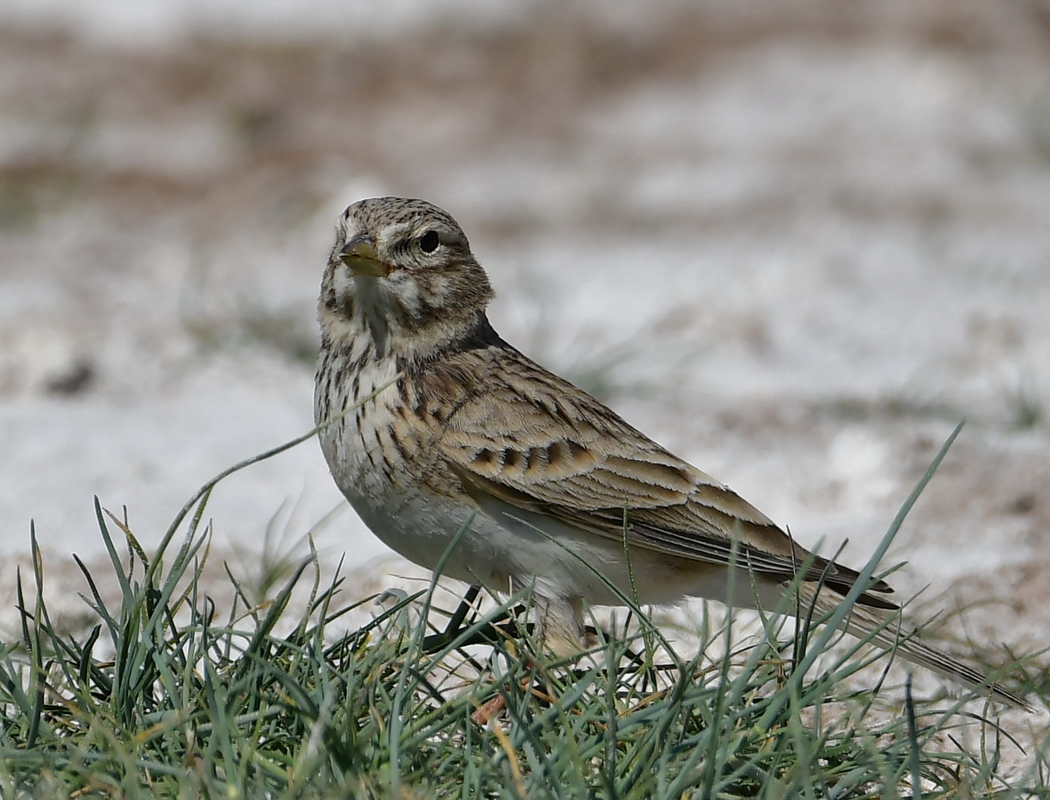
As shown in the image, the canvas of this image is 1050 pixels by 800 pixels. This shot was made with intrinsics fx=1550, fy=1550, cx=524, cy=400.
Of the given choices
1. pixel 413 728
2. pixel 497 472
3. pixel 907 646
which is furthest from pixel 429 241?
pixel 907 646

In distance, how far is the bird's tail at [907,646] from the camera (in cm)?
348

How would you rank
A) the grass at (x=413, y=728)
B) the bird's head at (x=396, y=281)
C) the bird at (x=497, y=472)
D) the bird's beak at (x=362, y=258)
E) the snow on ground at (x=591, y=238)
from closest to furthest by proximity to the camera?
the grass at (x=413, y=728)
the bird at (x=497, y=472)
the bird's beak at (x=362, y=258)
the bird's head at (x=396, y=281)
the snow on ground at (x=591, y=238)

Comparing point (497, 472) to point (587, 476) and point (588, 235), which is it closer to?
point (587, 476)

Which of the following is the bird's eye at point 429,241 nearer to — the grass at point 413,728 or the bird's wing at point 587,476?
the bird's wing at point 587,476

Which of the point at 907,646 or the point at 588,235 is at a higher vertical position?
the point at 588,235

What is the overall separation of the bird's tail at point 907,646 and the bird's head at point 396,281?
1.21 m

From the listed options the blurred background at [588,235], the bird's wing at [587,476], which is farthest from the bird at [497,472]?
the blurred background at [588,235]

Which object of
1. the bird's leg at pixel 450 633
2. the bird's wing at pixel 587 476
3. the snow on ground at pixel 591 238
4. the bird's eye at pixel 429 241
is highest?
the snow on ground at pixel 591 238

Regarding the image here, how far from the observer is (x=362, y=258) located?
3951 millimetres

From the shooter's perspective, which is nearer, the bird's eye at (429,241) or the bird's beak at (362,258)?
the bird's beak at (362,258)

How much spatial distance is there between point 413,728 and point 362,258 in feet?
4.37

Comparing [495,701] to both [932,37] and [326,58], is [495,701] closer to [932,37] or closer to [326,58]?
[326,58]

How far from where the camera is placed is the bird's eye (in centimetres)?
414

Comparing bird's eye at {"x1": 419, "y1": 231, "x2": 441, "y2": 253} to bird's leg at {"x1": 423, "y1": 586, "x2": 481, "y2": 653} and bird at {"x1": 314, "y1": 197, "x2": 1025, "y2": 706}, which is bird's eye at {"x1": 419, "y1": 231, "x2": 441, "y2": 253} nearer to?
bird at {"x1": 314, "y1": 197, "x2": 1025, "y2": 706}
